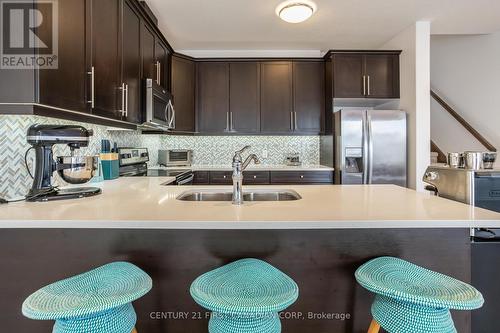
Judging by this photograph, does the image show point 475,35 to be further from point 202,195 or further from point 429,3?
point 202,195

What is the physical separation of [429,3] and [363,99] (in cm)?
123

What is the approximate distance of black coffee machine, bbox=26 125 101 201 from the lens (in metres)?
1.46

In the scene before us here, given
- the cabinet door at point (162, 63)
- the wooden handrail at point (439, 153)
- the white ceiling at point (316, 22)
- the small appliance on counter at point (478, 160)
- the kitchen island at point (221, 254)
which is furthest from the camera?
the wooden handrail at point (439, 153)

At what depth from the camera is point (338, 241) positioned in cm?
126

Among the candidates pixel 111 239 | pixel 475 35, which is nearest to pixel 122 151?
pixel 111 239

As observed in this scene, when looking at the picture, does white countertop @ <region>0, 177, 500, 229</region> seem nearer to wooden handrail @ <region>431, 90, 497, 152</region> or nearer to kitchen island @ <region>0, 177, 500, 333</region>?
kitchen island @ <region>0, 177, 500, 333</region>

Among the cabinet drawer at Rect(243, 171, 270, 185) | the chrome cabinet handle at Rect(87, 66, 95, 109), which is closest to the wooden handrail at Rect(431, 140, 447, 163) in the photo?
the cabinet drawer at Rect(243, 171, 270, 185)

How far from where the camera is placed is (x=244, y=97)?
3.90m

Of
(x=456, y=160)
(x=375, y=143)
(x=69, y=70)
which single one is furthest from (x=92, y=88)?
(x=375, y=143)

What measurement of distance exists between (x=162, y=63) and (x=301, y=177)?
2107 mm

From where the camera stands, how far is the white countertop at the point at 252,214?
105cm

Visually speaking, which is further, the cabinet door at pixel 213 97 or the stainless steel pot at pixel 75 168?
the cabinet door at pixel 213 97

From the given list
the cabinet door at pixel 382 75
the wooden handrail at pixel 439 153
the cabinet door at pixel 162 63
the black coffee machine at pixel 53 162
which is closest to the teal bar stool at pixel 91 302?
the black coffee machine at pixel 53 162

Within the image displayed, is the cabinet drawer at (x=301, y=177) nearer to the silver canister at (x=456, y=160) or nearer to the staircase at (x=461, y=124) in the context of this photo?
the silver canister at (x=456, y=160)
